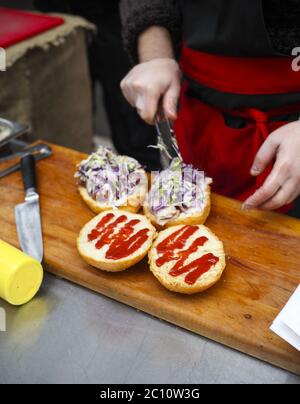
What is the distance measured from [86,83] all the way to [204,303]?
8.68 feet

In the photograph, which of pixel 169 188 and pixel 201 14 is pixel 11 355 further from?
pixel 201 14

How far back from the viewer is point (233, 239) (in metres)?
1.89

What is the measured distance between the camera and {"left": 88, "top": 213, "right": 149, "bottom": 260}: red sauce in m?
1.70

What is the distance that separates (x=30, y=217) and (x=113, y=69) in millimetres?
2798

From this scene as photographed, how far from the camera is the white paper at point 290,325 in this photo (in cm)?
137

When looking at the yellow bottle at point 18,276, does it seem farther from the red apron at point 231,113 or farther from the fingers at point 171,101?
the red apron at point 231,113

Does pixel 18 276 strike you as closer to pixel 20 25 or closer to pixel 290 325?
pixel 290 325

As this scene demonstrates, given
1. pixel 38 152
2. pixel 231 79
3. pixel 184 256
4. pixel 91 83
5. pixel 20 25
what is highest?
pixel 231 79

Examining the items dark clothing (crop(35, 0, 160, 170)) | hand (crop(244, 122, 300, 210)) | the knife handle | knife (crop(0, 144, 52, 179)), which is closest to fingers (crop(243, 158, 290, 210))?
hand (crop(244, 122, 300, 210))

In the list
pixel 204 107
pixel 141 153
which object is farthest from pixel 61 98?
pixel 204 107

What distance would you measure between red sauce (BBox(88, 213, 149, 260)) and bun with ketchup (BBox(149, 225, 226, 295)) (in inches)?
2.7

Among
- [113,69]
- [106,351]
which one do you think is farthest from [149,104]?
[113,69]

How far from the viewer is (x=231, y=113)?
84.9 inches

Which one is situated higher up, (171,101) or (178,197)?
(171,101)
